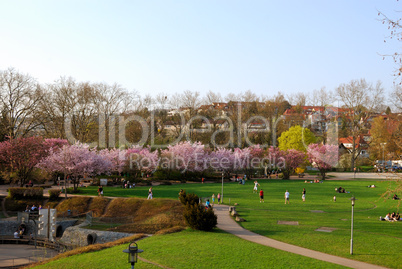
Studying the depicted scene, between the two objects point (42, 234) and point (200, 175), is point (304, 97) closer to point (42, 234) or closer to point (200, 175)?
point (200, 175)

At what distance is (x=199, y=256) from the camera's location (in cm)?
1991

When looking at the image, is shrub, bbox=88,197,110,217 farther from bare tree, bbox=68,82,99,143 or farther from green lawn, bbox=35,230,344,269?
bare tree, bbox=68,82,99,143

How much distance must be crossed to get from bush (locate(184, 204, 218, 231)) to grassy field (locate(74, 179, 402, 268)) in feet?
10.2

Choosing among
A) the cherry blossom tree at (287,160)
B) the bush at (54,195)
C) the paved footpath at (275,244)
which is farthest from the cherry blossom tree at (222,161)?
the paved footpath at (275,244)

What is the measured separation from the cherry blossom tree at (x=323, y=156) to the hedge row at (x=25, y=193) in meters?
50.5

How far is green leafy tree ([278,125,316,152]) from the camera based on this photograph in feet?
278

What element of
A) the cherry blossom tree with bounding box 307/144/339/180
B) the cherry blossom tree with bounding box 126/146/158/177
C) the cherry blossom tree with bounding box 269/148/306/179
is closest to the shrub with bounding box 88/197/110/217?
the cherry blossom tree with bounding box 126/146/158/177

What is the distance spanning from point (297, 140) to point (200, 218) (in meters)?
62.8

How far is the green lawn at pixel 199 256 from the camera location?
18562mm

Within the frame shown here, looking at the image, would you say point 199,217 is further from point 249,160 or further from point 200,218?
point 249,160

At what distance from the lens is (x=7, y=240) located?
35344 mm

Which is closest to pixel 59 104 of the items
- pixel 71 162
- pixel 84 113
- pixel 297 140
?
pixel 84 113

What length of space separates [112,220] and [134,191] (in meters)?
16.6

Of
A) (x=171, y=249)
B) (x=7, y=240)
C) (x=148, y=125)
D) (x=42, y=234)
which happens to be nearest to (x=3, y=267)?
(x=42, y=234)
